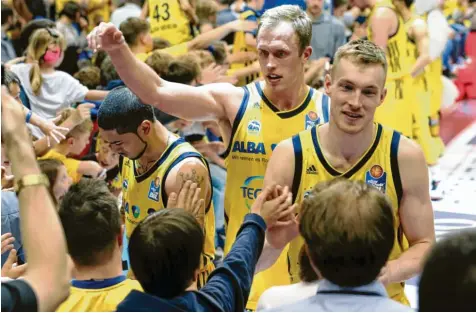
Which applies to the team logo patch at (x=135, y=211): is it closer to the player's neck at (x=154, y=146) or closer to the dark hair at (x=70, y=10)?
the player's neck at (x=154, y=146)

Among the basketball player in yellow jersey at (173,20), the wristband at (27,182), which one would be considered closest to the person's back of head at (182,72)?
the basketball player in yellow jersey at (173,20)

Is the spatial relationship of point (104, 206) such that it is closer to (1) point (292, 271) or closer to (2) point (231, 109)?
(1) point (292, 271)

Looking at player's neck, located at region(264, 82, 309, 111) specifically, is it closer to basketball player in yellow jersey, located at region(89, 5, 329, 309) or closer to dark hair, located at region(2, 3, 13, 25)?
basketball player in yellow jersey, located at region(89, 5, 329, 309)

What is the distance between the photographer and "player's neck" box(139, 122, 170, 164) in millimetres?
4113

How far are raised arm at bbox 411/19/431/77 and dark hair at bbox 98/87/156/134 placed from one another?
490 cm

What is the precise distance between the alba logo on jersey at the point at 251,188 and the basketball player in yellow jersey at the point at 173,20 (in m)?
5.63

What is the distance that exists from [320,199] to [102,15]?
10.4m

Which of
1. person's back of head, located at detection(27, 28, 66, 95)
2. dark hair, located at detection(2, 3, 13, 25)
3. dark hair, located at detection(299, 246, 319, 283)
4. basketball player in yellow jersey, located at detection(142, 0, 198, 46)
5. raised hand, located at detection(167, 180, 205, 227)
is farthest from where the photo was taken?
dark hair, located at detection(2, 3, 13, 25)

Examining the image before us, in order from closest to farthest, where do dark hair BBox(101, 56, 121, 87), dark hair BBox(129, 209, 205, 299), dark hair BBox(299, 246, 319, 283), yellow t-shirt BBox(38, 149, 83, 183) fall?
dark hair BBox(129, 209, 205, 299) < dark hair BBox(299, 246, 319, 283) < yellow t-shirt BBox(38, 149, 83, 183) < dark hair BBox(101, 56, 121, 87)

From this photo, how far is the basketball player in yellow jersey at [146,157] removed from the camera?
4.02 m

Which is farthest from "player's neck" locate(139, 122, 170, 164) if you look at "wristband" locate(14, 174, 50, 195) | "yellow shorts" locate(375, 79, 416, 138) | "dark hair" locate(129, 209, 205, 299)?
"yellow shorts" locate(375, 79, 416, 138)

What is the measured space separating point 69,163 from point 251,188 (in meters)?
2.28

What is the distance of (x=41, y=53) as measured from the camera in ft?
23.4

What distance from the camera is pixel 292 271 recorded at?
363 centimetres
